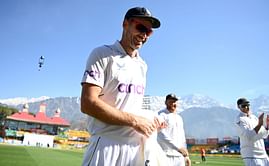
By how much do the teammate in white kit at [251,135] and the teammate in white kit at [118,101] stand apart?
10.7 ft

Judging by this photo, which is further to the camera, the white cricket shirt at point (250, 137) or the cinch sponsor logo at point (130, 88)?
the white cricket shirt at point (250, 137)

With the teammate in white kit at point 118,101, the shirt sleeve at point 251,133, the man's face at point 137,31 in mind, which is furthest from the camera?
the shirt sleeve at point 251,133

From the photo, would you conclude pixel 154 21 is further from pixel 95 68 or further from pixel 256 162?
pixel 256 162

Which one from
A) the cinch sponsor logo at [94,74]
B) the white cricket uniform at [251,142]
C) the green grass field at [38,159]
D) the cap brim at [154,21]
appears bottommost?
the green grass field at [38,159]

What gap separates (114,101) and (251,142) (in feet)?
12.2

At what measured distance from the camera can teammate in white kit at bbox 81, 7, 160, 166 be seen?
6.36 feet

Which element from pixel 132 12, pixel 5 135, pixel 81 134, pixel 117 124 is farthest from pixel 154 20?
pixel 81 134

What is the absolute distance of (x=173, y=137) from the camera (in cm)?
536

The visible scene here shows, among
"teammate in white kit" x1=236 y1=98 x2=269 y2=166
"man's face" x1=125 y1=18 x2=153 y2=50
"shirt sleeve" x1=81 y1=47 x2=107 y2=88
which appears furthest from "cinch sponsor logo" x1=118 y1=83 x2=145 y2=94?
"teammate in white kit" x1=236 y1=98 x2=269 y2=166

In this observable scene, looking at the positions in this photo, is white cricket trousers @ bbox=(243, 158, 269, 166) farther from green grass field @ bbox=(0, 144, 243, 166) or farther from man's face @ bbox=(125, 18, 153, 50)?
green grass field @ bbox=(0, 144, 243, 166)

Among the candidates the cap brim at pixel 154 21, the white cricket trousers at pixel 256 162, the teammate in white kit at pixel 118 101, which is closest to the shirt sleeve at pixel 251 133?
the white cricket trousers at pixel 256 162

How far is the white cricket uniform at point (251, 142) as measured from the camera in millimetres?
4742

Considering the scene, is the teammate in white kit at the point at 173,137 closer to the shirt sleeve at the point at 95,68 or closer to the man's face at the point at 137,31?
the man's face at the point at 137,31

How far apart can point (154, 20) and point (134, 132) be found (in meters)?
0.92
